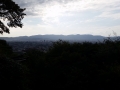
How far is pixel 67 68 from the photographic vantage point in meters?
16.3

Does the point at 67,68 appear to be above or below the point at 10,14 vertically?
below

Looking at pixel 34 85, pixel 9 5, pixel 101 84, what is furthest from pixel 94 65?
pixel 9 5

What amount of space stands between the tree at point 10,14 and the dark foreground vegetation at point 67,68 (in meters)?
11.0

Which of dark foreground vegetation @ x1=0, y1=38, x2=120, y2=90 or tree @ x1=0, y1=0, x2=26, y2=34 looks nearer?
dark foreground vegetation @ x1=0, y1=38, x2=120, y2=90

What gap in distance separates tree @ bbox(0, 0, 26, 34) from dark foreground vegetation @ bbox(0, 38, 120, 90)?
11041 mm

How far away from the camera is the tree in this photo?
28.1 meters

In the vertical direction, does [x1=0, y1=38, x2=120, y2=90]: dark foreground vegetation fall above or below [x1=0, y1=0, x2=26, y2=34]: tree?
below

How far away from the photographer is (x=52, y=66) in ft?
55.3

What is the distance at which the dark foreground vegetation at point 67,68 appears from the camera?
12.9 meters

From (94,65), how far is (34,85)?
4905mm

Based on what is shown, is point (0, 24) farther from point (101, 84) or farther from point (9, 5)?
point (101, 84)

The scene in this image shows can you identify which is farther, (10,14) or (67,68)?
(10,14)

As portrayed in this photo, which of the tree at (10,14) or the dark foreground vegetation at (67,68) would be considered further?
the tree at (10,14)

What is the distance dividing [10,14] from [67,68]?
16.0 m
